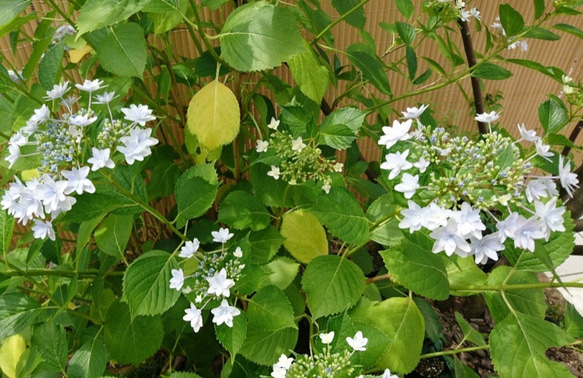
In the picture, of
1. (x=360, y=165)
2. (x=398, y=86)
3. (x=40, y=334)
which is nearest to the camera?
(x=40, y=334)

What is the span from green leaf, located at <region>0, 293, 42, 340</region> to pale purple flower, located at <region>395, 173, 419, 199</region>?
1.69ft

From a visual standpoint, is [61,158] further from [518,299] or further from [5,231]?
[518,299]

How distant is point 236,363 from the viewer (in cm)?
66

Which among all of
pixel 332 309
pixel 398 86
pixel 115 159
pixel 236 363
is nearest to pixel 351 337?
pixel 332 309

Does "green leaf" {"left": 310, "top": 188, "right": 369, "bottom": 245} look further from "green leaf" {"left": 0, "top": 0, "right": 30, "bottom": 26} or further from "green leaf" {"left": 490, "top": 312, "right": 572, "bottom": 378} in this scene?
"green leaf" {"left": 0, "top": 0, "right": 30, "bottom": 26}

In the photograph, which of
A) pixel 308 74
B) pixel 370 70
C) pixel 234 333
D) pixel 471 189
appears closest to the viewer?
pixel 471 189

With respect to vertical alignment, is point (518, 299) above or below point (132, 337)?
above

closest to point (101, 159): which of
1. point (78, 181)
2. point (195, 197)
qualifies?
point (78, 181)

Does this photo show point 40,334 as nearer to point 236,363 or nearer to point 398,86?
point 236,363

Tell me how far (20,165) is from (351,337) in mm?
462

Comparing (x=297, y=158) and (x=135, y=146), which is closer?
(x=135, y=146)

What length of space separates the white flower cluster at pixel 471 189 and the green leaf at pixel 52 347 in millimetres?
514

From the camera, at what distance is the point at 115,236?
2.13ft

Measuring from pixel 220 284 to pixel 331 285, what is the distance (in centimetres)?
15
